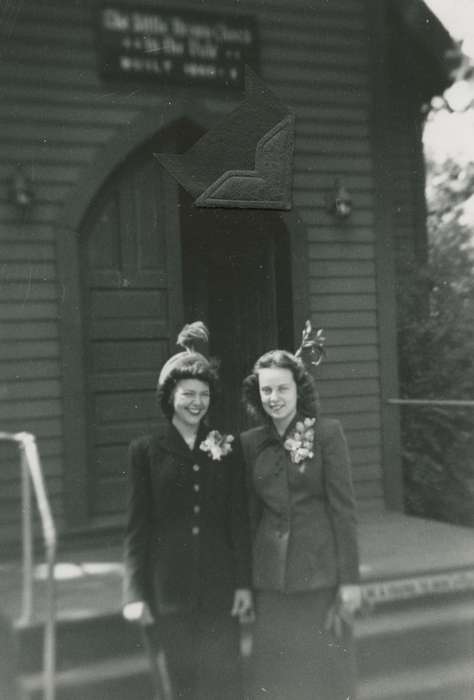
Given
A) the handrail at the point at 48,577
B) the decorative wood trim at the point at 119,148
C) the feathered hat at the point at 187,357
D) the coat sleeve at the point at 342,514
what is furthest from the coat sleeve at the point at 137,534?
the decorative wood trim at the point at 119,148

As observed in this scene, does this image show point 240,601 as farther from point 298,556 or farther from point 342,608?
point 342,608

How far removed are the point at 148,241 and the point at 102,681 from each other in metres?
2.54

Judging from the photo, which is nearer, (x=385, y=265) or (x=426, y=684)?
(x=426, y=684)

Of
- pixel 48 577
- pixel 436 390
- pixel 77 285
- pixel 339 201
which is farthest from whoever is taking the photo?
pixel 436 390

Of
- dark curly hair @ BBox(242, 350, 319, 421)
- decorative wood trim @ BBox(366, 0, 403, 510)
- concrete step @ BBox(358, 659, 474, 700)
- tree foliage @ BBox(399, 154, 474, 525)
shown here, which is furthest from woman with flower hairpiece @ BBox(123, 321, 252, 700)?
tree foliage @ BBox(399, 154, 474, 525)

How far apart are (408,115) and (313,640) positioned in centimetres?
464

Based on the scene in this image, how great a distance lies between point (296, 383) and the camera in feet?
9.20

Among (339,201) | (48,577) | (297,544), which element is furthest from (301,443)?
(339,201)

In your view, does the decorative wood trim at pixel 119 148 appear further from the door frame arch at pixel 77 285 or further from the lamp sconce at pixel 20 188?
the lamp sconce at pixel 20 188

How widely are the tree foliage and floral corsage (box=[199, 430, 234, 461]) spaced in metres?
3.37

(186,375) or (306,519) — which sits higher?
(186,375)

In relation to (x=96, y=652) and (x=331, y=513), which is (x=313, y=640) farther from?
(x=96, y=652)

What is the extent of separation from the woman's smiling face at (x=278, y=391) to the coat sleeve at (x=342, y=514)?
0.21m

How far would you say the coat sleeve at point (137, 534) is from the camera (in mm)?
2635
